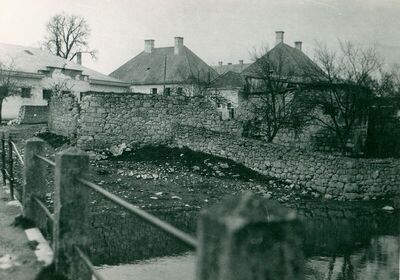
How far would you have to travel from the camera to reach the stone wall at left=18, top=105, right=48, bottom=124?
25.2m

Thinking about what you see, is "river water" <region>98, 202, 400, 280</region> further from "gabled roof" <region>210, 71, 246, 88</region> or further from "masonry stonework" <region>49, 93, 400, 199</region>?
"gabled roof" <region>210, 71, 246, 88</region>

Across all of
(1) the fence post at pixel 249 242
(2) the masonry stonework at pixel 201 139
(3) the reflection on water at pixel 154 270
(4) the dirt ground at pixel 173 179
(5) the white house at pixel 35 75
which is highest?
(5) the white house at pixel 35 75

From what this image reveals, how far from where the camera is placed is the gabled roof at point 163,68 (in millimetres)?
39978

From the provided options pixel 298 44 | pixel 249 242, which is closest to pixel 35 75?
pixel 298 44

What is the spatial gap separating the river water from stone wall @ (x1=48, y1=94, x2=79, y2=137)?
844 centimetres

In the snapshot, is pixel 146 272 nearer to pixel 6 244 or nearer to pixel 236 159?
pixel 6 244

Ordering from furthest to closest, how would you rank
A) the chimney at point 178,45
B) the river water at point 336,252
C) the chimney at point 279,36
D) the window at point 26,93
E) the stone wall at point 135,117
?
the chimney at point 178,45
the chimney at point 279,36
the window at point 26,93
the stone wall at point 135,117
the river water at point 336,252

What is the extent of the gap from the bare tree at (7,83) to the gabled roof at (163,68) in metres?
14.1

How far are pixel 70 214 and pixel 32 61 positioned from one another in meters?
30.3

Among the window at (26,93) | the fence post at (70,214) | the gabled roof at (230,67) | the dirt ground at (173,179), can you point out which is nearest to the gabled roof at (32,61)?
the window at (26,93)

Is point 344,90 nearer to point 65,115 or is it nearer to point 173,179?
point 173,179

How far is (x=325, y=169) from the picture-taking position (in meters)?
15.6

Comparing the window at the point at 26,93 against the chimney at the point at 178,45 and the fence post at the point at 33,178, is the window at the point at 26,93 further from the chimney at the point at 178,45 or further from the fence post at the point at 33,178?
the fence post at the point at 33,178

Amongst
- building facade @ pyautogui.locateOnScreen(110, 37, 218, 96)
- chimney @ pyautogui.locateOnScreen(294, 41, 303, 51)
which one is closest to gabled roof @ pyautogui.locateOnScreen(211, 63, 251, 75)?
building facade @ pyautogui.locateOnScreen(110, 37, 218, 96)
